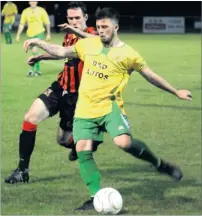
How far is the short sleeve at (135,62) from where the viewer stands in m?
7.46

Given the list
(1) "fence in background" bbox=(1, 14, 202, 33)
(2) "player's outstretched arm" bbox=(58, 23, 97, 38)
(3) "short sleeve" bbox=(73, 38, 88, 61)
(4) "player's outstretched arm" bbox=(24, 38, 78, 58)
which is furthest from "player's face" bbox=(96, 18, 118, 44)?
(1) "fence in background" bbox=(1, 14, 202, 33)

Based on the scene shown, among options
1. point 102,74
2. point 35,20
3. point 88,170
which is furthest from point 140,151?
point 35,20

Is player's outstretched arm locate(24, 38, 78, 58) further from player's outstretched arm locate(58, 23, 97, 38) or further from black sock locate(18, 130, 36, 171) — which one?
black sock locate(18, 130, 36, 171)

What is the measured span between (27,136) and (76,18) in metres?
1.52

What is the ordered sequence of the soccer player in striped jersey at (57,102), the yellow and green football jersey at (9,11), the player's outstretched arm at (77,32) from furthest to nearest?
1. the yellow and green football jersey at (9,11)
2. the soccer player in striped jersey at (57,102)
3. the player's outstretched arm at (77,32)

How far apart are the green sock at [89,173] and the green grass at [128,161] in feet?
0.87

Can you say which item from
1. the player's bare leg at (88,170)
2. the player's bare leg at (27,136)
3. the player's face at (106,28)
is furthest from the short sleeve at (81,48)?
the player's bare leg at (27,136)

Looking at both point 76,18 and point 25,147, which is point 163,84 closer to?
point 76,18

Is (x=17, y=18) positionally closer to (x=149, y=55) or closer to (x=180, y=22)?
(x=180, y=22)

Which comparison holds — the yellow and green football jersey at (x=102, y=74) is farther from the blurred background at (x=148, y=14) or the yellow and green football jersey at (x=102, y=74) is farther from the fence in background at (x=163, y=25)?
the blurred background at (x=148, y=14)

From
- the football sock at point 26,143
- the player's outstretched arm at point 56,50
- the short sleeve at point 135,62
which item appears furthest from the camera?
the football sock at point 26,143

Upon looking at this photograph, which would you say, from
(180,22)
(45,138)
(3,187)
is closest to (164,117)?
(45,138)

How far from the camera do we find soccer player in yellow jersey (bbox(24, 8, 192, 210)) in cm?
735

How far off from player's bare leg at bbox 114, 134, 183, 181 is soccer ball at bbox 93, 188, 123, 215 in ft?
1.67
